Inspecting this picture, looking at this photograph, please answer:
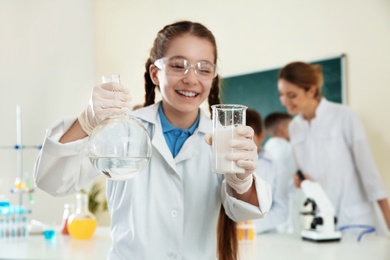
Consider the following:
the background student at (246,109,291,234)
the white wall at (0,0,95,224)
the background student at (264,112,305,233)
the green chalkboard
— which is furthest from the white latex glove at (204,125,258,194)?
the green chalkboard

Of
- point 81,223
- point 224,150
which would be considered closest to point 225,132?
point 224,150

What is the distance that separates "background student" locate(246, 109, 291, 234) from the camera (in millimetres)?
1897

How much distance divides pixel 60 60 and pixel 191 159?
2.28 feet

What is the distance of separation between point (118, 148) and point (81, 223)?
3.43 feet

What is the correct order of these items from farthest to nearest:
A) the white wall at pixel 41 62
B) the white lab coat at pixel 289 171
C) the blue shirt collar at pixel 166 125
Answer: the white lab coat at pixel 289 171 → the white wall at pixel 41 62 → the blue shirt collar at pixel 166 125

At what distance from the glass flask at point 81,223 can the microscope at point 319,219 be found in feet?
2.20

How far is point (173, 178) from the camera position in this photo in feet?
2.83

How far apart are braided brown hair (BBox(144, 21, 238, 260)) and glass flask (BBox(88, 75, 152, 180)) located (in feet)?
0.95

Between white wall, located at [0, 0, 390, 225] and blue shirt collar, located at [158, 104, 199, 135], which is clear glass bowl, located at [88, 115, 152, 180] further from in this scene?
white wall, located at [0, 0, 390, 225]

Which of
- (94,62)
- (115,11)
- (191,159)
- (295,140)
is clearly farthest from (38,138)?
(295,140)

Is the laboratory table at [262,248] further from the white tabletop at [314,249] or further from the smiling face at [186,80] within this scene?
the smiling face at [186,80]

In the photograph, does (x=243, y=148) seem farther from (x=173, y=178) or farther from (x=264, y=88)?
(x=264, y=88)

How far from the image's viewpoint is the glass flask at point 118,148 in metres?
0.60

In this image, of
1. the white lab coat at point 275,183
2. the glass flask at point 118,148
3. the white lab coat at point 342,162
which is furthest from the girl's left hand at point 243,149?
the white lab coat at point 342,162
